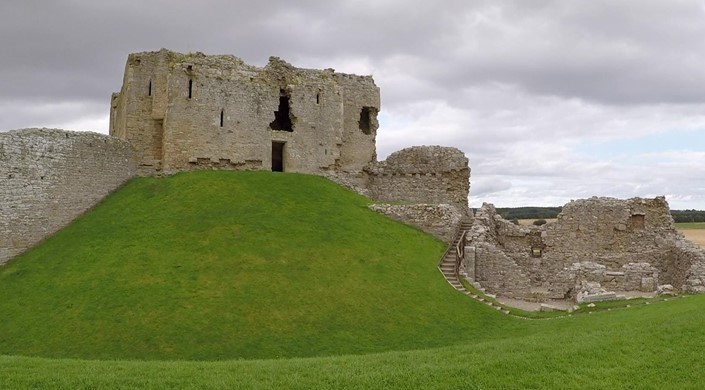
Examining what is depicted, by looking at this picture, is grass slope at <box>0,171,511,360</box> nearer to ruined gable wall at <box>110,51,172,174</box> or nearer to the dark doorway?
ruined gable wall at <box>110,51,172,174</box>

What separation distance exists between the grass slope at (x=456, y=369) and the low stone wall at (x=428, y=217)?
1443 cm

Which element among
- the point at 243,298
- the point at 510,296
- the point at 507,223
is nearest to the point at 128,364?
the point at 243,298

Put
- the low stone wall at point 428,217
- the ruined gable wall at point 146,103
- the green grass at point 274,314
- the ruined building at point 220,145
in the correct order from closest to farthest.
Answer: the green grass at point 274,314 → the ruined building at point 220,145 → the low stone wall at point 428,217 → the ruined gable wall at point 146,103

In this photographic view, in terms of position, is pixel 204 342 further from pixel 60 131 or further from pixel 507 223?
pixel 507 223

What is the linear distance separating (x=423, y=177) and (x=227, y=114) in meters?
13.7

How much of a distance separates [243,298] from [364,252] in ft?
22.1

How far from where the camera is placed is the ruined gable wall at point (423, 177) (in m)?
39.4

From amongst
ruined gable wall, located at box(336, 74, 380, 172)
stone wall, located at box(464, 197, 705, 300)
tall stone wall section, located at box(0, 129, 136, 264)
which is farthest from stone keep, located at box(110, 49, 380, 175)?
stone wall, located at box(464, 197, 705, 300)

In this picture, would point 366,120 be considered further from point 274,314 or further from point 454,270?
point 274,314

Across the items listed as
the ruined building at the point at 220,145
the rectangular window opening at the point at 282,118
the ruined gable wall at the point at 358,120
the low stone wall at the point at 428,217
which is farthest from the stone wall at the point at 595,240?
the rectangular window opening at the point at 282,118

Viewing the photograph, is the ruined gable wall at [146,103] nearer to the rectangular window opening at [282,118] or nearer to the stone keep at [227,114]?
the stone keep at [227,114]

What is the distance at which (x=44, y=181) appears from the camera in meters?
26.5

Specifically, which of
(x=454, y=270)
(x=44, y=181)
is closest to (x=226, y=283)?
(x=44, y=181)

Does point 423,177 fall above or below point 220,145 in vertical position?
below
